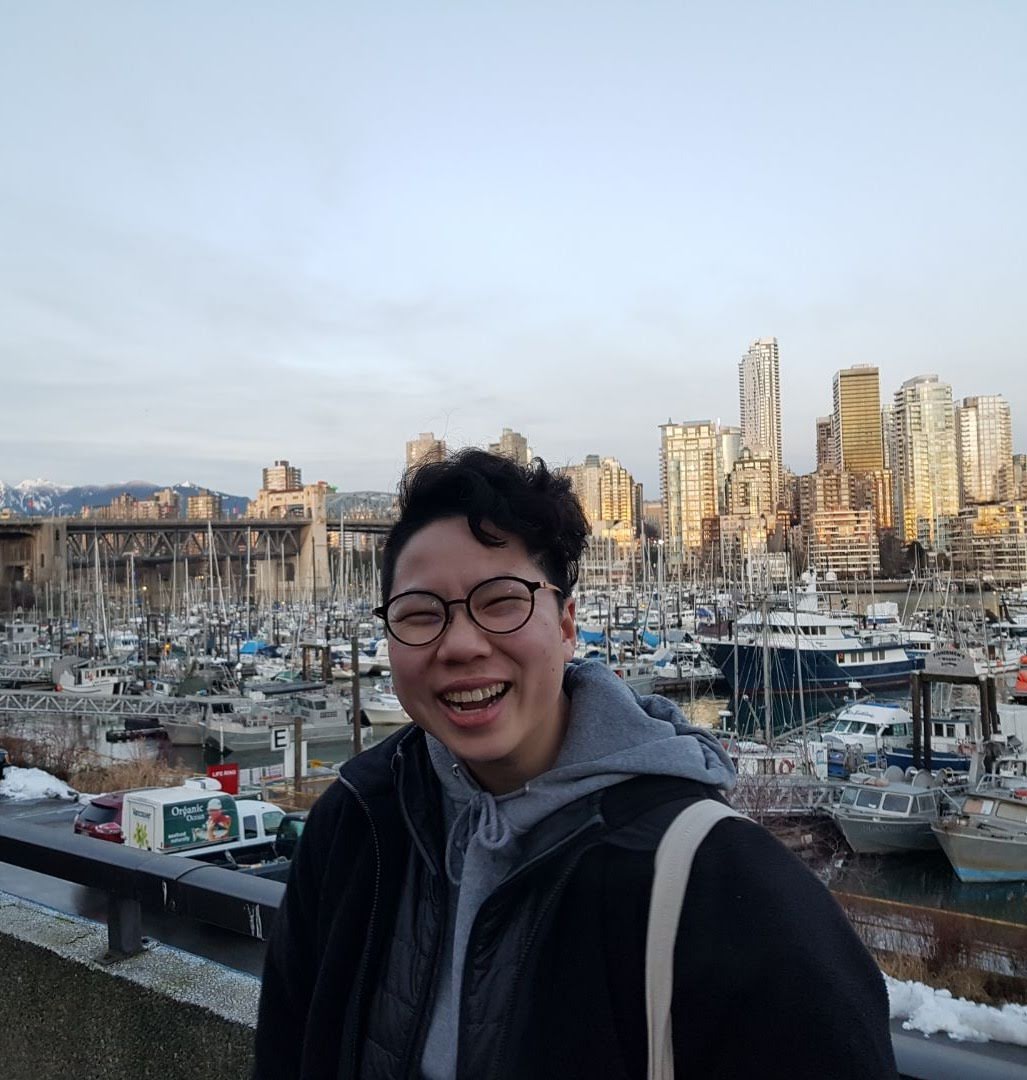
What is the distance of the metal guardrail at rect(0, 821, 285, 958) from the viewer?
2.19 metres

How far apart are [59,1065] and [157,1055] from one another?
0.45 m

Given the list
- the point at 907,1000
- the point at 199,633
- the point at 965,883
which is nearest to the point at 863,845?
the point at 965,883

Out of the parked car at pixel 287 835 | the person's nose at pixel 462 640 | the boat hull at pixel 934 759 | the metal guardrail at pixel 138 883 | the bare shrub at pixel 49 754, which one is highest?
the person's nose at pixel 462 640

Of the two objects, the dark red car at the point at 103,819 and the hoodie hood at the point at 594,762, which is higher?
the hoodie hood at the point at 594,762

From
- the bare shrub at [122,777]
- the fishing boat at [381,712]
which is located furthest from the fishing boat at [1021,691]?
the bare shrub at [122,777]

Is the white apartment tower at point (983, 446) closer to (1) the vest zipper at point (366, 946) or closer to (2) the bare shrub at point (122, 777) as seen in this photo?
(2) the bare shrub at point (122, 777)

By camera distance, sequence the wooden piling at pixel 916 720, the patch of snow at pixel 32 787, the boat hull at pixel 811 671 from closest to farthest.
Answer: the patch of snow at pixel 32 787
the wooden piling at pixel 916 720
the boat hull at pixel 811 671

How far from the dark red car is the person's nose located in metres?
13.5

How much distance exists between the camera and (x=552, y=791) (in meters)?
1.35

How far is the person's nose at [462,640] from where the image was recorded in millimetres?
1438

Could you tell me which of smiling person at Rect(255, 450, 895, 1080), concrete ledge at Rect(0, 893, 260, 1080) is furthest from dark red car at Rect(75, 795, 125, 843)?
smiling person at Rect(255, 450, 895, 1080)

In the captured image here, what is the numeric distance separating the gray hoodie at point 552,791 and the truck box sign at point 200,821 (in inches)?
492

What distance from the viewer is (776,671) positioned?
34219 millimetres

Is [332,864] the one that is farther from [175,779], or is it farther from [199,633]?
[199,633]
